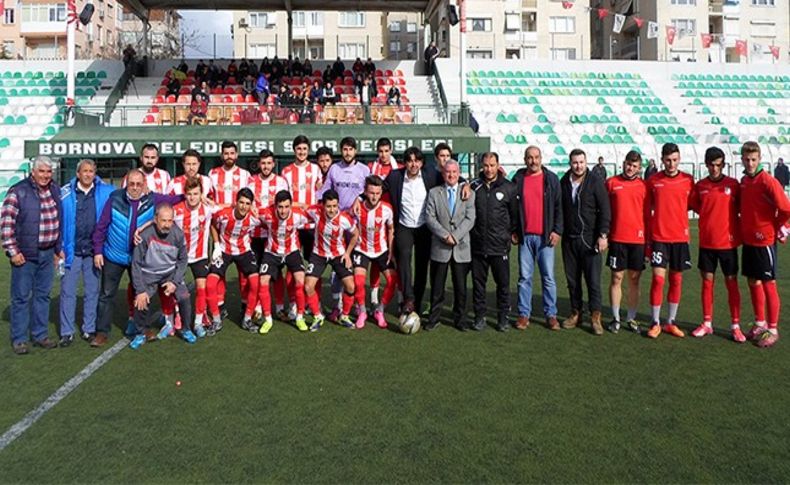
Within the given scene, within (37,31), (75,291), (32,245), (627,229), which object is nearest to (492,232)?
(627,229)

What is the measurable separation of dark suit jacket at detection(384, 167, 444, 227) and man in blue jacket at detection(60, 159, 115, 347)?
2.75 meters

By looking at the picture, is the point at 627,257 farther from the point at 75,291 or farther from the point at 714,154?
the point at 75,291

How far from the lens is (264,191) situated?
6320mm

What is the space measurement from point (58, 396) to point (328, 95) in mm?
16927

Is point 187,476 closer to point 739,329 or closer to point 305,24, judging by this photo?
point 739,329

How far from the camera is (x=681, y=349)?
5312 millimetres

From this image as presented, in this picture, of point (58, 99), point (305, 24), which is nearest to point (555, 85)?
point (58, 99)

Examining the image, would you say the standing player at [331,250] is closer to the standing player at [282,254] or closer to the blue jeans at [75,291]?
the standing player at [282,254]

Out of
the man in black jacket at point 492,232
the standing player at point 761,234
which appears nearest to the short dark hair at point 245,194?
the man in black jacket at point 492,232

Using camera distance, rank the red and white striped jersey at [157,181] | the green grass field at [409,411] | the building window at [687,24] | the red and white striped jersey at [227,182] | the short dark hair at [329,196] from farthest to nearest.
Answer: the building window at [687,24] → the red and white striped jersey at [227,182] → the red and white striped jersey at [157,181] → the short dark hair at [329,196] → the green grass field at [409,411]

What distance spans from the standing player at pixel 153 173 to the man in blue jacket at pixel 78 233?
57 centimetres

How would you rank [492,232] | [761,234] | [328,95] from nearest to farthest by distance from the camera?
[761,234] < [492,232] < [328,95]

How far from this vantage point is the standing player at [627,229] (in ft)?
19.1

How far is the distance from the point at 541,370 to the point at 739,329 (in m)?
2.27
